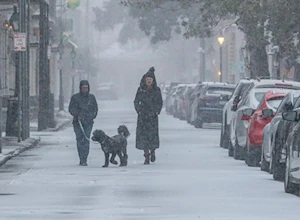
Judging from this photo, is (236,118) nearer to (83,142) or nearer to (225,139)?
(83,142)

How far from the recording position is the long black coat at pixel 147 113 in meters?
27.3

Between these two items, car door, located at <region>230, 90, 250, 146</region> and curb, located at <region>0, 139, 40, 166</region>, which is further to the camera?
car door, located at <region>230, 90, 250, 146</region>

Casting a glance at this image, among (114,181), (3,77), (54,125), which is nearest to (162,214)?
(114,181)

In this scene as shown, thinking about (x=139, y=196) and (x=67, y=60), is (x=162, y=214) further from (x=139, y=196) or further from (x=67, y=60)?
(x=67, y=60)

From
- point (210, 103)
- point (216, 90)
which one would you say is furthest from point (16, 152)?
point (216, 90)

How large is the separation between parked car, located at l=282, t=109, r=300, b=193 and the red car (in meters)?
6.03

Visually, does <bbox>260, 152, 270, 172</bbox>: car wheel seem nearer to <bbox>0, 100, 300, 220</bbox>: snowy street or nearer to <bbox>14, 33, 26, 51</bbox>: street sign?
<bbox>0, 100, 300, 220</bbox>: snowy street

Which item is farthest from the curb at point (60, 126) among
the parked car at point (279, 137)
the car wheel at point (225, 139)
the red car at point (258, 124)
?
the parked car at point (279, 137)

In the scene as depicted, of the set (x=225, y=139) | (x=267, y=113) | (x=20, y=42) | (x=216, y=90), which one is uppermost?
(x=20, y=42)

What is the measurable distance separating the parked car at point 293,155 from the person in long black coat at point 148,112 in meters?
7.82

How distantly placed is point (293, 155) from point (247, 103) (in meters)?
9.00

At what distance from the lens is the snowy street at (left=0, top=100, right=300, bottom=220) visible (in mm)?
16453

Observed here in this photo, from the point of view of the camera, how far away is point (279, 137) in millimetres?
21344

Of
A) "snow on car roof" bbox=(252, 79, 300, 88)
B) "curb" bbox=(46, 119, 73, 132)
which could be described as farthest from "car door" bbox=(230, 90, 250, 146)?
"curb" bbox=(46, 119, 73, 132)
